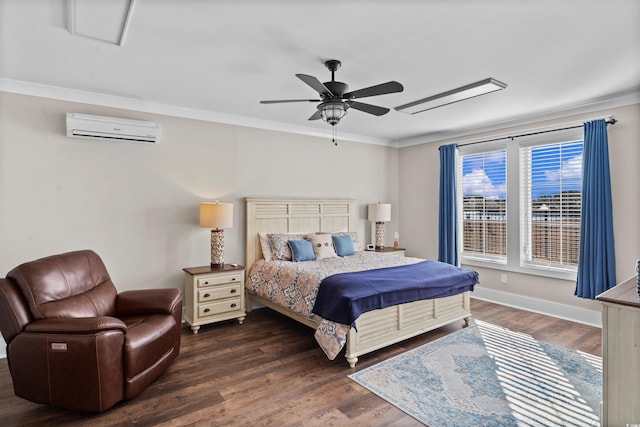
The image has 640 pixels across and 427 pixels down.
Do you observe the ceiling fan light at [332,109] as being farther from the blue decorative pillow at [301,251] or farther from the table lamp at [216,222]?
the blue decorative pillow at [301,251]

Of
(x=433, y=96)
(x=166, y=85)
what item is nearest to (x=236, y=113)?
(x=166, y=85)

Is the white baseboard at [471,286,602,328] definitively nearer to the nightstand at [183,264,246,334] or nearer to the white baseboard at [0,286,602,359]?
the white baseboard at [0,286,602,359]

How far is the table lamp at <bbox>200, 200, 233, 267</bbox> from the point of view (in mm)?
4098

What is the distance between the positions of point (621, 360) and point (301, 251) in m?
3.30

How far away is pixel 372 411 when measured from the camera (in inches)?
94.7

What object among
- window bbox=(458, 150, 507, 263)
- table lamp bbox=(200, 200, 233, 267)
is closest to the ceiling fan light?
table lamp bbox=(200, 200, 233, 267)

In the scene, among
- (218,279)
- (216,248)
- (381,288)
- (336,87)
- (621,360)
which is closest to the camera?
(621,360)

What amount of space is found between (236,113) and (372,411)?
377cm

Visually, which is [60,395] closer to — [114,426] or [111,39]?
[114,426]

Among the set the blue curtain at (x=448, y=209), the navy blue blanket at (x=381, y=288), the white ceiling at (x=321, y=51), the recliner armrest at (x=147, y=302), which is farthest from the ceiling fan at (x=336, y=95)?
the blue curtain at (x=448, y=209)

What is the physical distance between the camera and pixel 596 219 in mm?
3969

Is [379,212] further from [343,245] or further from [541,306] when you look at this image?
[541,306]

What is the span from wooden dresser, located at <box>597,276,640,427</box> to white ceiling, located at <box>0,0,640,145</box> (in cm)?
182

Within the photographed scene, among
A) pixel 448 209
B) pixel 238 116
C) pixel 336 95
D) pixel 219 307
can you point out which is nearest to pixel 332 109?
pixel 336 95
